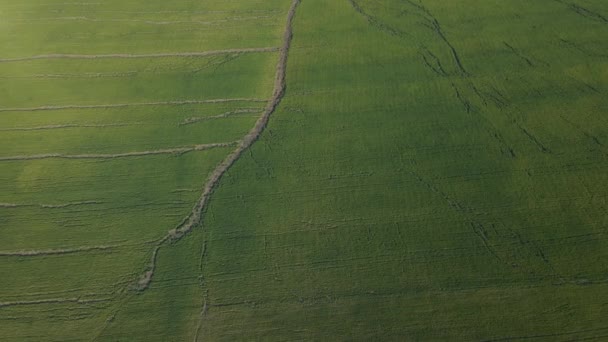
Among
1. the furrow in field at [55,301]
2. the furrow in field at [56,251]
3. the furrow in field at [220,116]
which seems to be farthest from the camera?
the furrow in field at [220,116]

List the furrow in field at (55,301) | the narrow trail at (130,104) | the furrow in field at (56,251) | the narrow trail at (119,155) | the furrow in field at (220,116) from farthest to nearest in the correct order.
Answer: the narrow trail at (130,104)
the furrow in field at (220,116)
the narrow trail at (119,155)
the furrow in field at (56,251)
the furrow in field at (55,301)

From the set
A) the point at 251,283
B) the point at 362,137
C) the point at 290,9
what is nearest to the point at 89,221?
the point at 251,283

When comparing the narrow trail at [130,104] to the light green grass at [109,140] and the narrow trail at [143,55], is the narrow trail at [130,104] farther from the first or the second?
the narrow trail at [143,55]

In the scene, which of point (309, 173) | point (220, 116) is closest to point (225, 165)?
point (220, 116)

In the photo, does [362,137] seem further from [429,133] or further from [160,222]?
[160,222]

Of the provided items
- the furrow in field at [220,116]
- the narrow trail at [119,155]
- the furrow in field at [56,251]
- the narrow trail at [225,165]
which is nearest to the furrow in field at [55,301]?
the narrow trail at [225,165]

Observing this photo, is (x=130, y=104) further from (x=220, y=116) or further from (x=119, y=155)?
(x=220, y=116)
